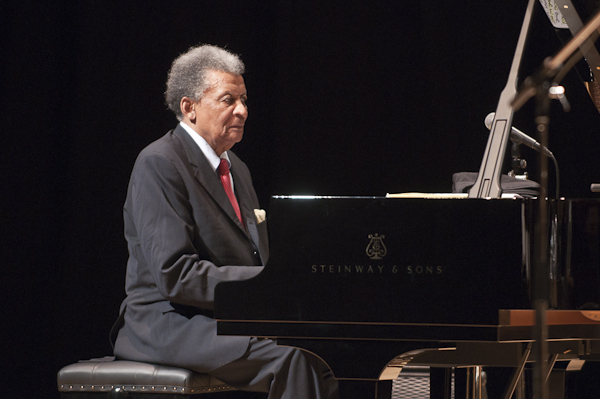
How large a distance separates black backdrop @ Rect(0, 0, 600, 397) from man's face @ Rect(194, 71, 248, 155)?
0.89 meters

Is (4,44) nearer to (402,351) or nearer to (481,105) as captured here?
(481,105)

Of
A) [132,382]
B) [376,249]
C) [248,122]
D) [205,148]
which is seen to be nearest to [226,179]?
[205,148]

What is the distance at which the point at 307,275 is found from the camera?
1609 millimetres

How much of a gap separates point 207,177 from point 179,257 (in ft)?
1.13

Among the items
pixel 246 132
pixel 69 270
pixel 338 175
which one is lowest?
pixel 69 270

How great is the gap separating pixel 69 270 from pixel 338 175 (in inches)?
54.0

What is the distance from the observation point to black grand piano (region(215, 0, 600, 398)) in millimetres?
1572

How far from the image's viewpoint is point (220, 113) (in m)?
2.44

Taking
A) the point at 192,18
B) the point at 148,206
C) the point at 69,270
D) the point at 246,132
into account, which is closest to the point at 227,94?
the point at 148,206

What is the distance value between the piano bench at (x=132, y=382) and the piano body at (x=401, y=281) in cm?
51

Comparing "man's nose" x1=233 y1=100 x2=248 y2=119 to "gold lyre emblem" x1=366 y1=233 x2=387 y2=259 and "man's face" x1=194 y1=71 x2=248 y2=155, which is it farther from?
"gold lyre emblem" x1=366 y1=233 x2=387 y2=259

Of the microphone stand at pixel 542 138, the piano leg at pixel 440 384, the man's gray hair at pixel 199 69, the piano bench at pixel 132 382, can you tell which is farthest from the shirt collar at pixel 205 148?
the microphone stand at pixel 542 138

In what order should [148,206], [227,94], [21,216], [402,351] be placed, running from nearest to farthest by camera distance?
1. [402,351]
2. [148,206]
3. [227,94]
4. [21,216]

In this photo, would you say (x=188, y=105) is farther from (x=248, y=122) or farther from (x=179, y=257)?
(x=248, y=122)
